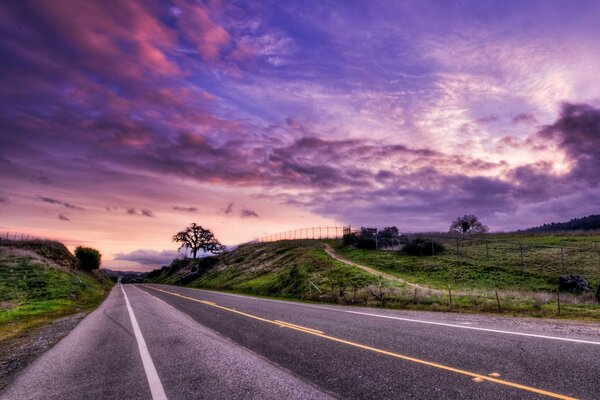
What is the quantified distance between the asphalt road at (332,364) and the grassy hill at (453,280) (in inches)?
291

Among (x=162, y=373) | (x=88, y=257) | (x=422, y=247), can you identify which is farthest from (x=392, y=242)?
(x=88, y=257)

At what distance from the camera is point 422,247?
47.2m

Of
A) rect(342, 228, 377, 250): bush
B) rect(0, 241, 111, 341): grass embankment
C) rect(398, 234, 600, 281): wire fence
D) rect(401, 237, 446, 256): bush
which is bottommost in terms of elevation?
rect(0, 241, 111, 341): grass embankment

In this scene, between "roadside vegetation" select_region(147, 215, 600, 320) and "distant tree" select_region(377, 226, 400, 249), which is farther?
"distant tree" select_region(377, 226, 400, 249)

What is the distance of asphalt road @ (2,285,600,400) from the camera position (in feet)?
18.7

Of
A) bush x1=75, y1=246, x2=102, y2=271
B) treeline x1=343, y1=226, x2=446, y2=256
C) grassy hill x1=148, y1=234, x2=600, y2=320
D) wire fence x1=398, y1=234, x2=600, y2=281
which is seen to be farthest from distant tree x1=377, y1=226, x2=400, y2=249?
bush x1=75, y1=246, x2=102, y2=271

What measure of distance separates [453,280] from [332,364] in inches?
1139

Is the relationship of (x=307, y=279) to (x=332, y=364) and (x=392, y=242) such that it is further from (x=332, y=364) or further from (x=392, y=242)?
(x=332, y=364)

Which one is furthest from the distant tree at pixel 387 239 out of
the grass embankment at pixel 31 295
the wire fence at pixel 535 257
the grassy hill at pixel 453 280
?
the grass embankment at pixel 31 295

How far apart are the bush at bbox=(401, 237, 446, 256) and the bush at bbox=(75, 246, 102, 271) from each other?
72.4m

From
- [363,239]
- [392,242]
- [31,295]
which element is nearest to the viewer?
[31,295]

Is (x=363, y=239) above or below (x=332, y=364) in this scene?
above

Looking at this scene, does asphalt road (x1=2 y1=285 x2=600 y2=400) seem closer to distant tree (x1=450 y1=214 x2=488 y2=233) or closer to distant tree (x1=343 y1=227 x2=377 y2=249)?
distant tree (x1=343 y1=227 x2=377 y2=249)

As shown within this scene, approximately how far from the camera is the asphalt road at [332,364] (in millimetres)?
5711
